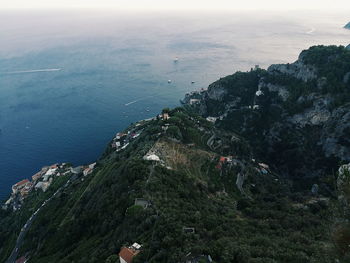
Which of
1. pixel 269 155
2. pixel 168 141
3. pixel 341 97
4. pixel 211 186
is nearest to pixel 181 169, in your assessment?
pixel 211 186

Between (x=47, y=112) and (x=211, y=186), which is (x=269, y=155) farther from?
(x=47, y=112)

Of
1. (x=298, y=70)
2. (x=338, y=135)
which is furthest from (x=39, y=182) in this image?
(x=298, y=70)

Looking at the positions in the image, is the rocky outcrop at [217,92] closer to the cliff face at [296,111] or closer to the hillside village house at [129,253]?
the cliff face at [296,111]

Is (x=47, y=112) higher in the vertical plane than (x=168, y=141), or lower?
lower

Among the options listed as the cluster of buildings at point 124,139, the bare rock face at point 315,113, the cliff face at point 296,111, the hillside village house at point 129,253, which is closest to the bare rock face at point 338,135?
the cliff face at point 296,111

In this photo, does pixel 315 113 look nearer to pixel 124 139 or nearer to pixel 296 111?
pixel 296 111

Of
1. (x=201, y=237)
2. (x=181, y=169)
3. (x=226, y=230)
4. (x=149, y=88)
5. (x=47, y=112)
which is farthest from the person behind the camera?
(x=149, y=88)
